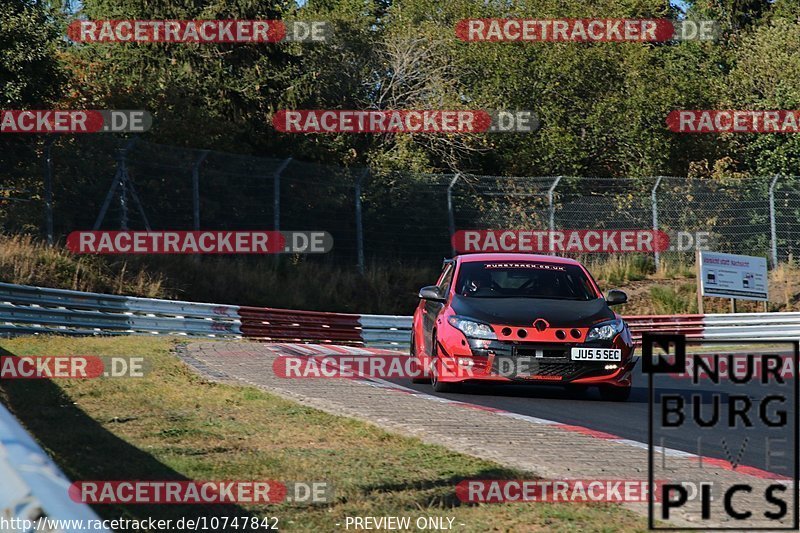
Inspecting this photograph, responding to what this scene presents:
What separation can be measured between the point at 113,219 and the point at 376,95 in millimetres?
16945

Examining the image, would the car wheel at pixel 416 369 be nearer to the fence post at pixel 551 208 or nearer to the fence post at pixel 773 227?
the fence post at pixel 551 208

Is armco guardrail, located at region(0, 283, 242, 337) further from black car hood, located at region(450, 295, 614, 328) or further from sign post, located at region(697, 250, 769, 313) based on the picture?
sign post, located at region(697, 250, 769, 313)

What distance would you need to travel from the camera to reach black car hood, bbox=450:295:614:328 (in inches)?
499

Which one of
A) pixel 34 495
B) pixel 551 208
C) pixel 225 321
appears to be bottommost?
pixel 225 321

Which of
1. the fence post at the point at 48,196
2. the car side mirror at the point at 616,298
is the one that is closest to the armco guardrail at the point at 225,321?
the fence post at the point at 48,196

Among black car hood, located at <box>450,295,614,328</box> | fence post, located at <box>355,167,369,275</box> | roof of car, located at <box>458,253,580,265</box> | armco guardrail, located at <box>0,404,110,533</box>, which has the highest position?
fence post, located at <box>355,167,369,275</box>

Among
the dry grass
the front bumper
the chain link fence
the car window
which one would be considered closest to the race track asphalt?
the front bumper

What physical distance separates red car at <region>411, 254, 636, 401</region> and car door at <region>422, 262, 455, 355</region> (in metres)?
0.02

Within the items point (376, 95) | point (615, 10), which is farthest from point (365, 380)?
point (615, 10)

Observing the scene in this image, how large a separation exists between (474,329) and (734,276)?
57.2ft

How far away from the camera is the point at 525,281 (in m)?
14.2

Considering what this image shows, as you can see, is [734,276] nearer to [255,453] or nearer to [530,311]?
[530,311]

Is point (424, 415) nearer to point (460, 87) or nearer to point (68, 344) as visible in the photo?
point (68, 344)

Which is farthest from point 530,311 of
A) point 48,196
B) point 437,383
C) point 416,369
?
point 48,196
